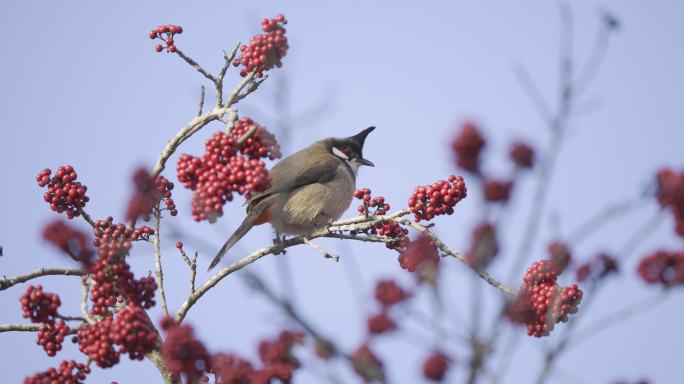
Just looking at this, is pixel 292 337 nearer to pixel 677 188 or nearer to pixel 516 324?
pixel 516 324

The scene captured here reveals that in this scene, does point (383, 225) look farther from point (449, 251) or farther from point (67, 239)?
point (67, 239)

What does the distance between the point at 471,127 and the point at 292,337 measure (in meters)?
0.92

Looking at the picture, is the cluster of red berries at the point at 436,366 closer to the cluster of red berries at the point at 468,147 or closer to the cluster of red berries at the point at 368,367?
the cluster of red berries at the point at 368,367

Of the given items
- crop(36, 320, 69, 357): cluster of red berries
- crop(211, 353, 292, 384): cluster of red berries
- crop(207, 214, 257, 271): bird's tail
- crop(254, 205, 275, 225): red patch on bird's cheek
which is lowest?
crop(211, 353, 292, 384): cluster of red berries

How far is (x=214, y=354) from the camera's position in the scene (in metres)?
2.84

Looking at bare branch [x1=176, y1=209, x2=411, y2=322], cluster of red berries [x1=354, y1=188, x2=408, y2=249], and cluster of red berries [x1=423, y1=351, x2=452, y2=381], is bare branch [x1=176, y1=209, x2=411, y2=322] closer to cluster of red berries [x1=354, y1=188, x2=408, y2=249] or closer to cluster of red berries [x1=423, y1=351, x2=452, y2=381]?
cluster of red berries [x1=354, y1=188, x2=408, y2=249]

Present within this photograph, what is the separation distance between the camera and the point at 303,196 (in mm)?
6172

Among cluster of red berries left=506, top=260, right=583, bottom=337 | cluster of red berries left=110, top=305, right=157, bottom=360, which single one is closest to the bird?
cluster of red berries left=110, top=305, right=157, bottom=360

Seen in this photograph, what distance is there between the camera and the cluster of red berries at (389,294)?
2570 millimetres

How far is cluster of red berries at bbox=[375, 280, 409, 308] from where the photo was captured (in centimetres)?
257

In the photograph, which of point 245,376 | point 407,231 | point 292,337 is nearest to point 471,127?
point 292,337

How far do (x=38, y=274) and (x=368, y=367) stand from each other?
2294 mm

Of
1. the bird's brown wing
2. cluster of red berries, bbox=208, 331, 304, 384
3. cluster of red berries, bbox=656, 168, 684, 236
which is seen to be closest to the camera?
cluster of red berries, bbox=656, 168, 684, 236

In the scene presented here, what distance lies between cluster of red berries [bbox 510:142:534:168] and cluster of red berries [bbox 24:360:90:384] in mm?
1935
